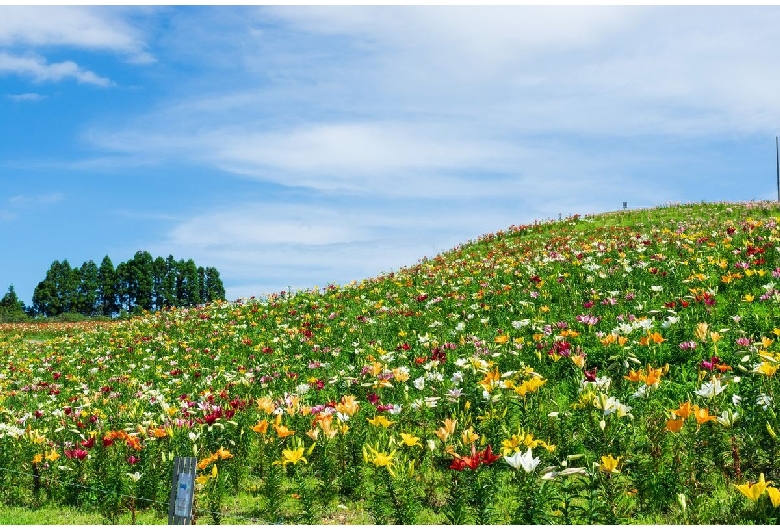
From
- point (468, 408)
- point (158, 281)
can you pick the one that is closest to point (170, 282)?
point (158, 281)

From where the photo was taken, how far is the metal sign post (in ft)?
15.6

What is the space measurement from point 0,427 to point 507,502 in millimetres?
6430

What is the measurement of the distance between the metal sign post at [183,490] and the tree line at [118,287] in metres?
75.1

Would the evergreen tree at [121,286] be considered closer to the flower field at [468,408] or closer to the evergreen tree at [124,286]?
the evergreen tree at [124,286]

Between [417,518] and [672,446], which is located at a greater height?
[672,446]

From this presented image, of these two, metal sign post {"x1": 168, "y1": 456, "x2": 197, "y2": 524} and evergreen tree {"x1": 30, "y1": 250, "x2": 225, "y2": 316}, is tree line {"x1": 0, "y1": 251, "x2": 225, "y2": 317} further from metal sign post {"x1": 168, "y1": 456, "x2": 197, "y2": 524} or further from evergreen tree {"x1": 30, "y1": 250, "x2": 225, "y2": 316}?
metal sign post {"x1": 168, "y1": 456, "x2": 197, "y2": 524}


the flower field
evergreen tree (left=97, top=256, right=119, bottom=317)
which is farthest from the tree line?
the flower field

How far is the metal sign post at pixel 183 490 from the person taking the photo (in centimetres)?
475

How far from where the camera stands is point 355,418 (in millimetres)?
6738

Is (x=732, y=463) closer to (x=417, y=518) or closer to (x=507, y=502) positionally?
(x=507, y=502)

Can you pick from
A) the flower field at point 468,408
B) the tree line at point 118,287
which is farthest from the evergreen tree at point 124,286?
the flower field at point 468,408

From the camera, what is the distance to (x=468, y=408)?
6.67 meters

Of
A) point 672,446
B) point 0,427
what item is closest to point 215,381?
point 0,427

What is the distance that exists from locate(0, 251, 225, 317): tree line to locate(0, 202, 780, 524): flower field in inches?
2662
